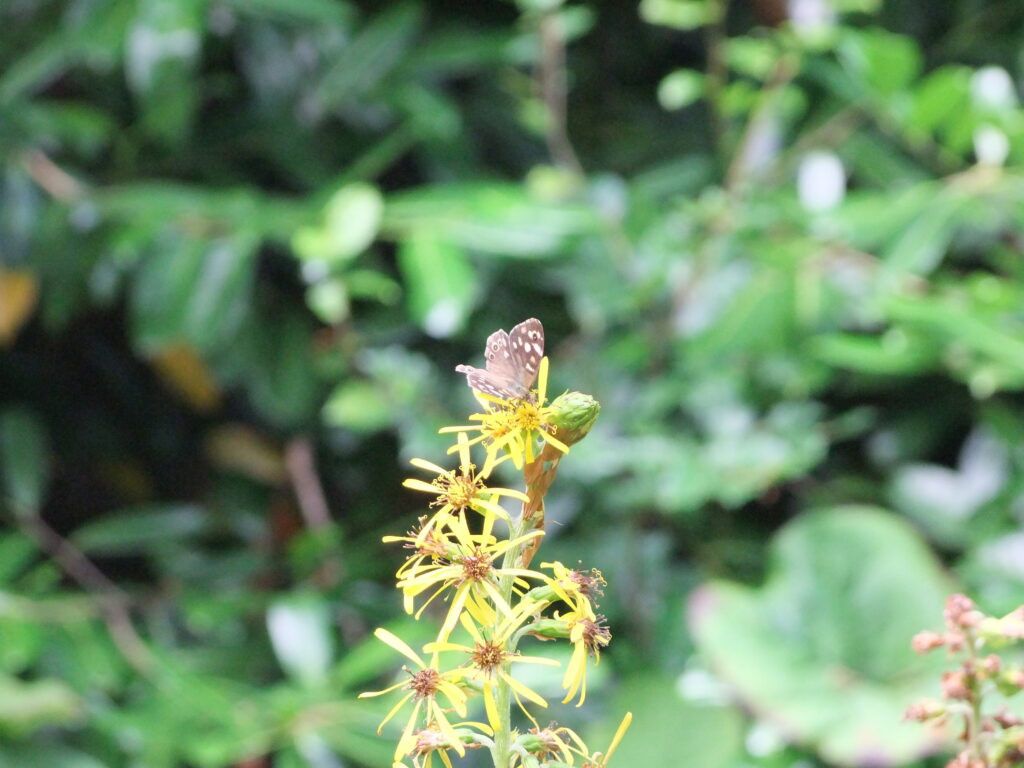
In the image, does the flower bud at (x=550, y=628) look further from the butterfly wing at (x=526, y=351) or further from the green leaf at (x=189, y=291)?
the green leaf at (x=189, y=291)

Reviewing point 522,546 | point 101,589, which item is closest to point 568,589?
point 522,546

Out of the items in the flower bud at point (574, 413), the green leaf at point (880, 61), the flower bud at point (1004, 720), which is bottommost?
the flower bud at point (1004, 720)

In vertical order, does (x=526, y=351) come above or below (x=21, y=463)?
below

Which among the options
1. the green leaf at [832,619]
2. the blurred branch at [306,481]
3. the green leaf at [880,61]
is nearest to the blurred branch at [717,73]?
the green leaf at [880,61]

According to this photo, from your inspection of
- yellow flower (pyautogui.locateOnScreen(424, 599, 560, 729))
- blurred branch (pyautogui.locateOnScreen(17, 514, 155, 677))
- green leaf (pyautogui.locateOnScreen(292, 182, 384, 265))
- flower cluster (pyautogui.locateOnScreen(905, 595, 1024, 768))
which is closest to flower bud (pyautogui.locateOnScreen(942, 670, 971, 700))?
flower cluster (pyautogui.locateOnScreen(905, 595, 1024, 768))

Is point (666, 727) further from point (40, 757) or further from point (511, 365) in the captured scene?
point (511, 365)

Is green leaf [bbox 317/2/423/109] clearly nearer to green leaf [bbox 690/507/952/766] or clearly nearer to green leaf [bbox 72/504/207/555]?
green leaf [bbox 72/504/207/555]
